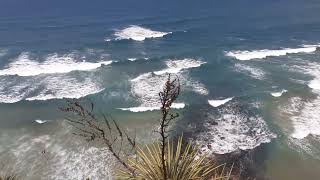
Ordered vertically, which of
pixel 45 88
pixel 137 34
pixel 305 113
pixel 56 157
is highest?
pixel 137 34

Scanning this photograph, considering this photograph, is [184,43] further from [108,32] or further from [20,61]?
[20,61]

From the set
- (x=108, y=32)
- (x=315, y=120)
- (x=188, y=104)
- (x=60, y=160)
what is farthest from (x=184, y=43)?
(x=60, y=160)

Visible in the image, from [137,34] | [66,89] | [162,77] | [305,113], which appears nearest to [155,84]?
[162,77]

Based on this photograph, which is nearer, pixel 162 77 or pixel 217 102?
pixel 217 102

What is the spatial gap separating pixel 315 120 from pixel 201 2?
40282 mm

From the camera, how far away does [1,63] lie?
158ft

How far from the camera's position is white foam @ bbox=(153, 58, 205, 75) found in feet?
147

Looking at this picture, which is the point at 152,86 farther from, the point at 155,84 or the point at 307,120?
the point at 307,120

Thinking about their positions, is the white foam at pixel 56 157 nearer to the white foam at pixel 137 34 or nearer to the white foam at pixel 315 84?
the white foam at pixel 315 84

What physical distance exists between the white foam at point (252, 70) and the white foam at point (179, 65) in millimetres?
3738

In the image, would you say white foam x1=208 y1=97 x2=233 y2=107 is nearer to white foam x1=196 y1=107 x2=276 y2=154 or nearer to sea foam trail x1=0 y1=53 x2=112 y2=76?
white foam x1=196 y1=107 x2=276 y2=154

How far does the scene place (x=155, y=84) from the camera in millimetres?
42062

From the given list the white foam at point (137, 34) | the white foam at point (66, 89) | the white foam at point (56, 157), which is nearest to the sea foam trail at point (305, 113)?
the white foam at point (56, 157)

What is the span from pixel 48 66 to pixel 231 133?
2185 centimetres
